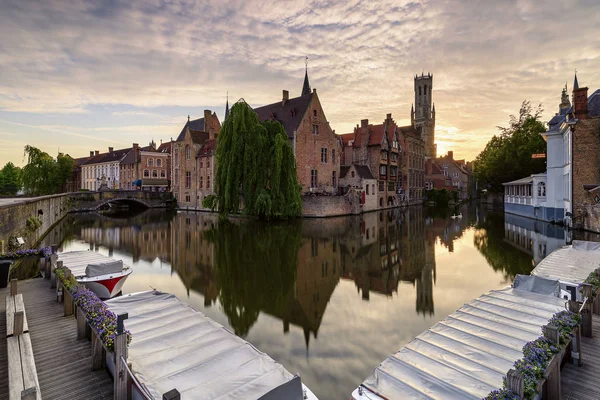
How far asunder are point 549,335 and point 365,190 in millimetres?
39138

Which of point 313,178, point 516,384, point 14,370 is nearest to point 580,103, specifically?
point 313,178

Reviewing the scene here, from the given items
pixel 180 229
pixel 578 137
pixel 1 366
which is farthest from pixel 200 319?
pixel 578 137

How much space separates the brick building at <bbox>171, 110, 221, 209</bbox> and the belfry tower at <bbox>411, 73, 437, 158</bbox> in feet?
219

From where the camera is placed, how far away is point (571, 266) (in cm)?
995

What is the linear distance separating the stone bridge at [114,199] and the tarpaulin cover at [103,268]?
139 ft

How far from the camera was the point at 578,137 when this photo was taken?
24.0 meters

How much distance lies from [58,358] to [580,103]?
33470mm

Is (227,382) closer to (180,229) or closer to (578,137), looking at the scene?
(180,229)

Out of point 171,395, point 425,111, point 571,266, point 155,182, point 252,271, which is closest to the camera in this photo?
Result: point 171,395

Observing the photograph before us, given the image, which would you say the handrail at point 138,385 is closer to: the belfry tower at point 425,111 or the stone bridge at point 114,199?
the stone bridge at point 114,199

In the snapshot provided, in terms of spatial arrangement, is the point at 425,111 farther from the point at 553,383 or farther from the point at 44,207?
the point at 553,383

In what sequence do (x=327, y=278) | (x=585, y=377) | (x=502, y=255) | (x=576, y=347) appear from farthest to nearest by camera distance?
(x=502, y=255), (x=327, y=278), (x=576, y=347), (x=585, y=377)

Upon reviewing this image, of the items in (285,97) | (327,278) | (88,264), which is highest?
(285,97)

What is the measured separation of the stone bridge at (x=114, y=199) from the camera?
47000 mm
